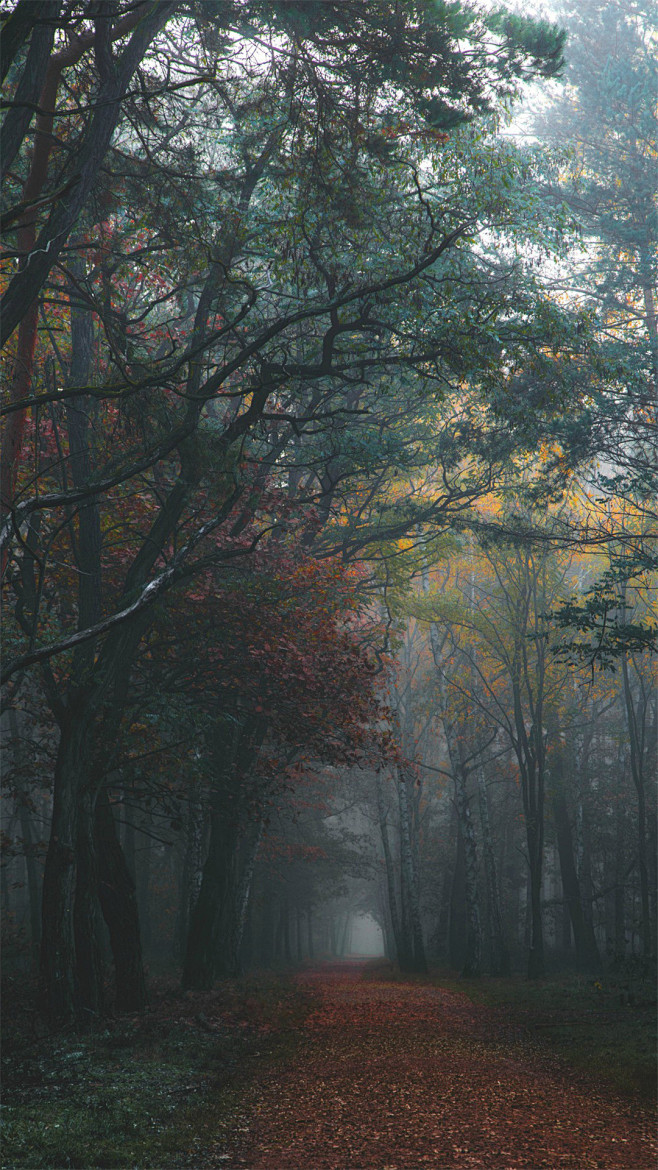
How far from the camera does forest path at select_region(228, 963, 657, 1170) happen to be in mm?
5859

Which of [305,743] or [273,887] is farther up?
[305,743]

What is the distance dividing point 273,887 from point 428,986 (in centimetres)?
1303

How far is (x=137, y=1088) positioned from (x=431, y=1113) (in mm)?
2705

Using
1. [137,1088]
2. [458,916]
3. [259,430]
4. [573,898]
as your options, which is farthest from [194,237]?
[458,916]

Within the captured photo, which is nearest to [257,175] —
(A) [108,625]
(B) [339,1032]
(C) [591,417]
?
(C) [591,417]

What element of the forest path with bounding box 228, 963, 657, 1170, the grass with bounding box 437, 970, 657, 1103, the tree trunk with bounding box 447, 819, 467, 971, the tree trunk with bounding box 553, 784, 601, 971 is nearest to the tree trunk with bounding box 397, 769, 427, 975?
the tree trunk with bounding box 447, 819, 467, 971

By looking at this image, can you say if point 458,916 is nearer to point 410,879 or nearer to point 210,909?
point 410,879

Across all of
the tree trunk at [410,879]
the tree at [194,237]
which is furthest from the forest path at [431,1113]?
the tree trunk at [410,879]

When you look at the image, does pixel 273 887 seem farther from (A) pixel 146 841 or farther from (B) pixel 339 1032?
(B) pixel 339 1032

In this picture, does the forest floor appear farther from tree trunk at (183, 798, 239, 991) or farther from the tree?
the tree

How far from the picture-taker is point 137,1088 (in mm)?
7352

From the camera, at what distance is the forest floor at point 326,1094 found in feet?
19.1

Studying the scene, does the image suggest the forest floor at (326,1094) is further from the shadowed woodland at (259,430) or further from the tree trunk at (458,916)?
the tree trunk at (458,916)

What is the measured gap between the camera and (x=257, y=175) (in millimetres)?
11500
